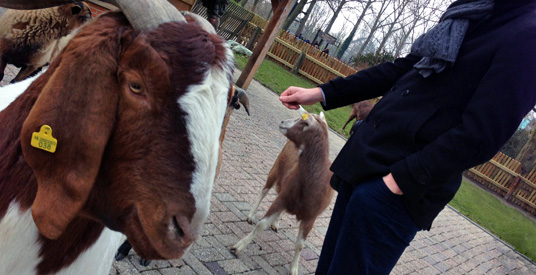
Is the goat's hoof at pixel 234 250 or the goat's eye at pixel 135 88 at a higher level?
the goat's eye at pixel 135 88

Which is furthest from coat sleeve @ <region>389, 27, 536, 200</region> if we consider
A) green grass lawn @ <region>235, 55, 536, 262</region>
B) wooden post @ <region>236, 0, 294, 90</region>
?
green grass lawn @ <region>235, 55, 536, 262</region>

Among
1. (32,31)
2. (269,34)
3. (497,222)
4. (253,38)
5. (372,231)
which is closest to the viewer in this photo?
(372,231)

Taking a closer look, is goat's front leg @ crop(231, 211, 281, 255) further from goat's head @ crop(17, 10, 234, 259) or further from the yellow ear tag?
the yellow ear tag

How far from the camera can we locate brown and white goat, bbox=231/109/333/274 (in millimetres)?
4348

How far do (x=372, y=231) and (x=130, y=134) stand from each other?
1.42 metres

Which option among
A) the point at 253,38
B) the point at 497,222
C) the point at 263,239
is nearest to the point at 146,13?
the point at 263,239

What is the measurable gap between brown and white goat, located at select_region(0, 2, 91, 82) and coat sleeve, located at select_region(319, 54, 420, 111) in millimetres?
2425

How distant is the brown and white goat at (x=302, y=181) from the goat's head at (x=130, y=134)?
9.72 ft

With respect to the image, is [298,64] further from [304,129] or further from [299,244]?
[299,244]

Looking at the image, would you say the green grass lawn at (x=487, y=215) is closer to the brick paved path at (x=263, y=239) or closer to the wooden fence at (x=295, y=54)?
the brick paved path at (x=263, y=239)

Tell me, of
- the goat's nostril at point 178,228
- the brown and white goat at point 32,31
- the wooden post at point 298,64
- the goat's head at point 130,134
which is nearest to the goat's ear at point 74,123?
the goat's head at point 130,134

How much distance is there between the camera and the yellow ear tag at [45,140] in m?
1.23

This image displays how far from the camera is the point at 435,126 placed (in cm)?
196

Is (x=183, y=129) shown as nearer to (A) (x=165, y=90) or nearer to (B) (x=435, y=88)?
(A) (x=165, y=90)
